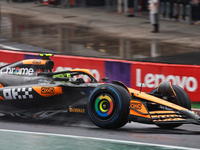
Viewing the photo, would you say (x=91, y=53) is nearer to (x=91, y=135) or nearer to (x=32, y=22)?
(x=32, y=22)

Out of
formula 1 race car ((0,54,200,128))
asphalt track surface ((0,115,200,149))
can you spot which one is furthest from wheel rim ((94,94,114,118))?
→ asphalt track surface ((0,115,200,149))

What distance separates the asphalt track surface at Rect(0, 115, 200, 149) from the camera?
23.3ft

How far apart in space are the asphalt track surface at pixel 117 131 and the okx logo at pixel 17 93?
1.77 feet

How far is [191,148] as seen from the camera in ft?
21.7

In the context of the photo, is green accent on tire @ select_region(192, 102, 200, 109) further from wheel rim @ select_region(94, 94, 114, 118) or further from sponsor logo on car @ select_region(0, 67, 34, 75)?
sponsor logo on car @ select_region(0, 67, 34, 75)

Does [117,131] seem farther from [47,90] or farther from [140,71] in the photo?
[140,71]

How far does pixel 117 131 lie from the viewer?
303 inches

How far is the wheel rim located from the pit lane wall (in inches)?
132

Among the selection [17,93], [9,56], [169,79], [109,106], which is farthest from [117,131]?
[9,56]

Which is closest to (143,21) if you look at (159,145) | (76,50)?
(76,50)

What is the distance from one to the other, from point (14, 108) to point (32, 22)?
640 inches

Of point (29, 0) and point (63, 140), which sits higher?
point (29, 0)

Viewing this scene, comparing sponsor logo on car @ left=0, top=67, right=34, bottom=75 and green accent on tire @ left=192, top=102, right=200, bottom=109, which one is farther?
A: green accent on tire @ left=192, top=102, right=200, bottom=109

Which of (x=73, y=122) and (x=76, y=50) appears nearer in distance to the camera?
(x=73, y=122)
